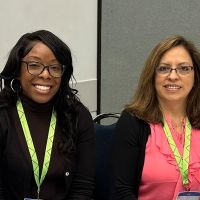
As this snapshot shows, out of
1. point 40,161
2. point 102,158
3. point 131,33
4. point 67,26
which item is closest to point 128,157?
point 102,158

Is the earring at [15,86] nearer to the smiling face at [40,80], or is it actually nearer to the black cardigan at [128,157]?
the smiling face at [40,80]

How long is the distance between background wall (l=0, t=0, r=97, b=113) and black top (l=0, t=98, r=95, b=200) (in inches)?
Answer: 33.4

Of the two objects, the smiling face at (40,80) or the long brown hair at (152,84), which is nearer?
the smiling face at (40,80)

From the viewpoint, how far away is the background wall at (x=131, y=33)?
289cm

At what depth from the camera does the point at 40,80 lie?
5.08ft

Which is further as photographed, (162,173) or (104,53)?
(104,53)

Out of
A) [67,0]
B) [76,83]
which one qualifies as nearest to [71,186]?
[76,83]

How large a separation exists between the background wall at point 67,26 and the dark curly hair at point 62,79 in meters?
0.78

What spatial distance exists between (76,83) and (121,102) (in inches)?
18.3

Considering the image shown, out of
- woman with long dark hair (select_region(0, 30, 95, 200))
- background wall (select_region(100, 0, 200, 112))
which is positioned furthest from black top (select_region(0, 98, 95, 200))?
background wall (select_region(100, 0, 200, 112))

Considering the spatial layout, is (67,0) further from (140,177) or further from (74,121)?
(140,177)

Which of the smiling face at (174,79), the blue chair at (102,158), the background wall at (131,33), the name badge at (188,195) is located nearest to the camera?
the name badge at (188,195)

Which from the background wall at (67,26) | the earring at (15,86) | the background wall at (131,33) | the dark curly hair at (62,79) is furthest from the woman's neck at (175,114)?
the background wall at (131,33)

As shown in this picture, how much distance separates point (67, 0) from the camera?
2.69m
